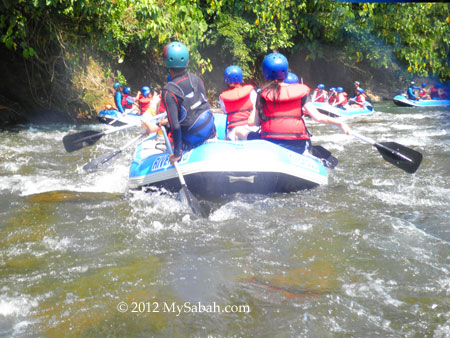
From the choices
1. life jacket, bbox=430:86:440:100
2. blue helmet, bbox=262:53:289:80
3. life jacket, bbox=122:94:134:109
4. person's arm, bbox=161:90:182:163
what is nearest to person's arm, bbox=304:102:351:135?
blue helmet, bbox=262:53:289:80

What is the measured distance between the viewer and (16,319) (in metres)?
2.72

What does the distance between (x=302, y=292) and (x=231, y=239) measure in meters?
1.07

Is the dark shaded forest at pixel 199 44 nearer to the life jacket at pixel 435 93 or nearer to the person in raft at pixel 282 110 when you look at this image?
the life jacket at pixel 435 93

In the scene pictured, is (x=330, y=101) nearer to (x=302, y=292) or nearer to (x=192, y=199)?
(x=192, y=199)

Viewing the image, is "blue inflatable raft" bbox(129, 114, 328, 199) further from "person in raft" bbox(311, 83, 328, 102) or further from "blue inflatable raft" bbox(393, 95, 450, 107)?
"blue inflatable raft" bbox(393, 95, 450, 107)

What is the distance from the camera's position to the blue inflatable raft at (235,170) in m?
4.57

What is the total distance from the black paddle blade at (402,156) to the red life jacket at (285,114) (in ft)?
2.78

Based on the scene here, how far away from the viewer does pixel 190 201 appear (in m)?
4.44

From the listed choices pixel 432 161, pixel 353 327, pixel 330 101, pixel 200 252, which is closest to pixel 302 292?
pixel 353 327

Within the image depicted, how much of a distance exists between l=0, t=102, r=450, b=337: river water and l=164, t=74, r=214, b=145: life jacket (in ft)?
2.45

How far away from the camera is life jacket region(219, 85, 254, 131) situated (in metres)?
5.96

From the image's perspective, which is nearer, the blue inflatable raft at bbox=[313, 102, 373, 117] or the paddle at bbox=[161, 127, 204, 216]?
the paddle at bbox=[161, 127, 204, 216]

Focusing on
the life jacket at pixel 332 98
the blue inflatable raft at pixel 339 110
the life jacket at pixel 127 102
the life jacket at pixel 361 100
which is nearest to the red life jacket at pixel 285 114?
the life jacket at pixel 127 102

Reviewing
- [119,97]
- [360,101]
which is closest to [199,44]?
[119,97]
